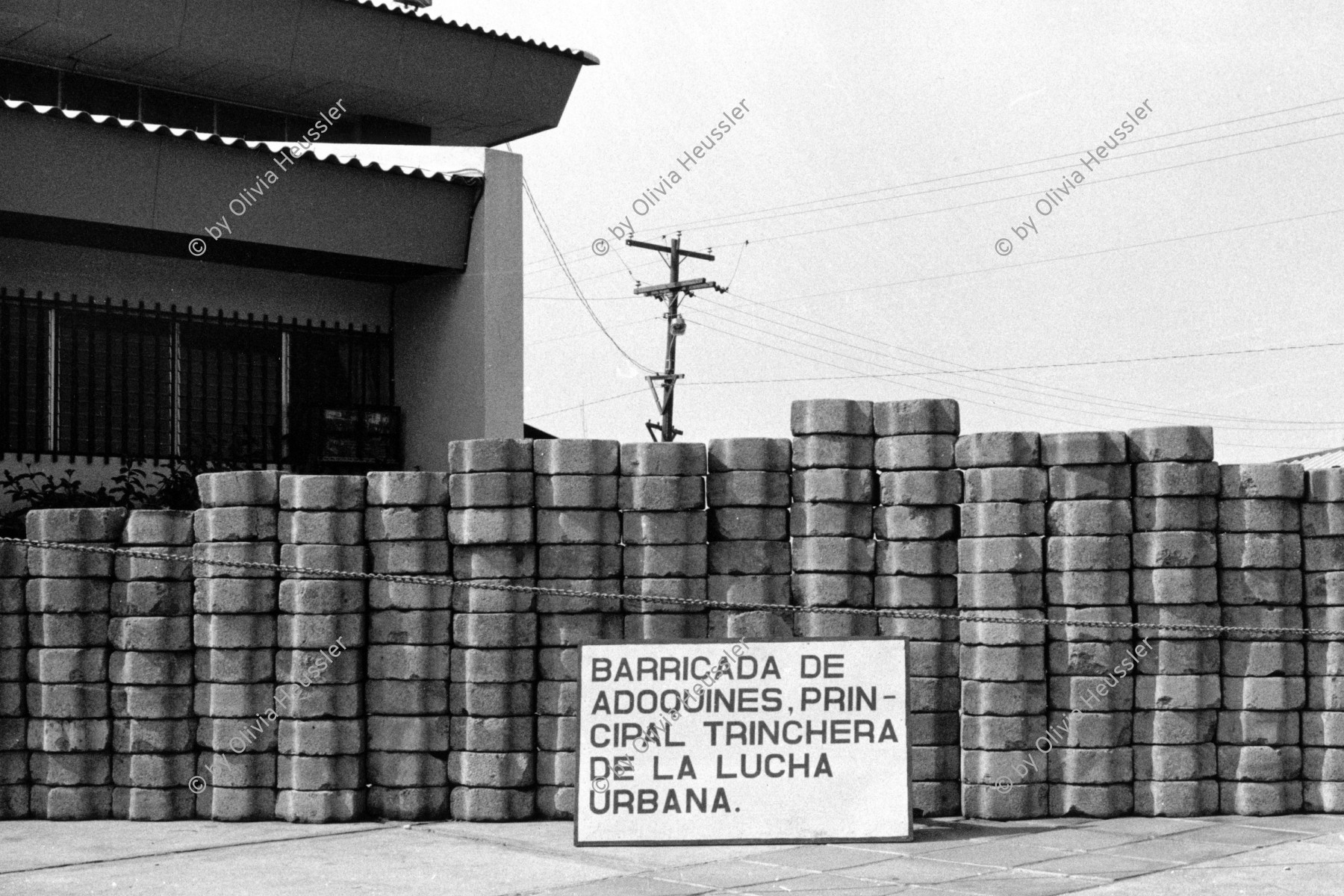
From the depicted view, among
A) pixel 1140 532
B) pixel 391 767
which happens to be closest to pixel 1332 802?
pixel 1140 532

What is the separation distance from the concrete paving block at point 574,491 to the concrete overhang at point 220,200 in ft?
22.5

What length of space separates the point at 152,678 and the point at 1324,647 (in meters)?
7.79

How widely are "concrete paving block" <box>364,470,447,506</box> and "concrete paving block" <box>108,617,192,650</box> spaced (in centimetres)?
156

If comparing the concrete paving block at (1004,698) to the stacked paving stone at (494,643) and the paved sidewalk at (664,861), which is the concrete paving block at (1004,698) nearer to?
the paved sidewalk at (664,861)

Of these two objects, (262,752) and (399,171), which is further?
(399,171)

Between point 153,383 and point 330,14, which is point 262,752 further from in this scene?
point 330,14

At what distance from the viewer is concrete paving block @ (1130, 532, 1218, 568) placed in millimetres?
9633

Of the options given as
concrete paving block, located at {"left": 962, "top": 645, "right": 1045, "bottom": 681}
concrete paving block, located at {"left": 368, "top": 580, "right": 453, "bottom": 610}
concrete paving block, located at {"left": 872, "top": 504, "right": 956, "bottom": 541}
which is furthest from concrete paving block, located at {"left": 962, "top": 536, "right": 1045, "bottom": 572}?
concrete paving block, located at {"left": 368, "top": 580, "right": 453, "bottom": 610}

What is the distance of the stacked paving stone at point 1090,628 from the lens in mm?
9562

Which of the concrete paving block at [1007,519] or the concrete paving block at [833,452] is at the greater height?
the concrete paving block at [833,452]

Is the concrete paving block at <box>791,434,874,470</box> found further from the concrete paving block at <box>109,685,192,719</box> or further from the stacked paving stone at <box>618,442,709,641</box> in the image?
the concrete paving block at <box>109,685,192,719</box>

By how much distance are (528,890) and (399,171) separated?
10.3 meters

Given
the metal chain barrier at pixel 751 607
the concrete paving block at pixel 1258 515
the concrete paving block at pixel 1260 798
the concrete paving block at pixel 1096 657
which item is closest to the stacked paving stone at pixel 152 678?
the metal chain barrier at pixel 751 607

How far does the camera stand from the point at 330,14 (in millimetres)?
17031
